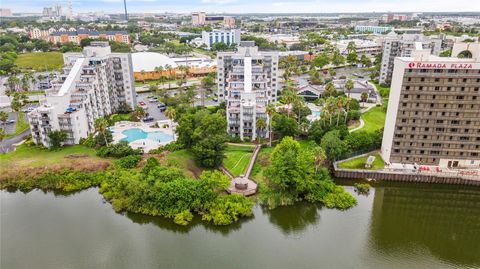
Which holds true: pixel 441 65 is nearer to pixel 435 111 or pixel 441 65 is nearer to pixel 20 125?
pixel 435 111

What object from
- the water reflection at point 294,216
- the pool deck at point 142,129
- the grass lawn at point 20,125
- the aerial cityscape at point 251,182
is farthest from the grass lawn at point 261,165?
the grass lawn at point 20,125

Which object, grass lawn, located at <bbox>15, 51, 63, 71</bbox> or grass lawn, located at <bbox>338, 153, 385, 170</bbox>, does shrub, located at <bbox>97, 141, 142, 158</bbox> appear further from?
grass lawn, located at <bbox>15, 51, 63, 71</bbox>

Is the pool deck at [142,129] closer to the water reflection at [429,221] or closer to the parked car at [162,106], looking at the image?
the parked car at [162,106]

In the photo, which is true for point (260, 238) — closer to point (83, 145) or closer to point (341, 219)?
point (341, 219)

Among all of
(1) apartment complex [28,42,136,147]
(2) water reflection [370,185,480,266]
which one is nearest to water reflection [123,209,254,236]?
(2) water reflection [370,185,480,266]

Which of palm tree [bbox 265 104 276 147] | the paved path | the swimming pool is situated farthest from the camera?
the swimming pool
